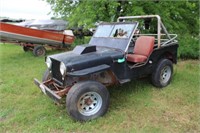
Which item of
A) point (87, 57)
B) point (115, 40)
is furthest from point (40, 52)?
point (87, 57)

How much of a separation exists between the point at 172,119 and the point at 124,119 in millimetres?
780

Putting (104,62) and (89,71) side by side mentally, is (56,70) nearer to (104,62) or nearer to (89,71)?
(89,71)

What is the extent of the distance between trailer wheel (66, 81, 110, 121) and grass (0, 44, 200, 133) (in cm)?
13

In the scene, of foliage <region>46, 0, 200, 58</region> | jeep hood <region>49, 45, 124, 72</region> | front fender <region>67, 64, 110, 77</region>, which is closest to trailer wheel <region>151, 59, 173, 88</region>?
jeep hood <region>49, 45, 124, 72</region>

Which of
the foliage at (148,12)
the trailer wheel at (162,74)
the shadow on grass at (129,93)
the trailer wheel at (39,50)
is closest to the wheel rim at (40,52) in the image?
the trailer wheel at (39,50)

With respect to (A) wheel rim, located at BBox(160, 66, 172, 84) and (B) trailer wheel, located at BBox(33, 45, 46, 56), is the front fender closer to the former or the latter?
(A) wheel rim, located at BBox(160, 66, 172, 84)

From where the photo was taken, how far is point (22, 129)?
352 centimetres

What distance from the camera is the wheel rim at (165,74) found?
509 centimetres

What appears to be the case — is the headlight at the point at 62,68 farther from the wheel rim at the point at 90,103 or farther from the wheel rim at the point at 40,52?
the wheel rim at the point at 40,52

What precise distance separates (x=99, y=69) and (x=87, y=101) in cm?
56

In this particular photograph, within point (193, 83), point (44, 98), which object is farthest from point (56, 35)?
point (193, 83)

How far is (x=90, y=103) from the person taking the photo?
3.77 metres

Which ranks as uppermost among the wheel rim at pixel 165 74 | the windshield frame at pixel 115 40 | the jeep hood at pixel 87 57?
the windshield frame at pixel 115 40

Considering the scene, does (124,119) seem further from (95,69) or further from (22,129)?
(22,129)
